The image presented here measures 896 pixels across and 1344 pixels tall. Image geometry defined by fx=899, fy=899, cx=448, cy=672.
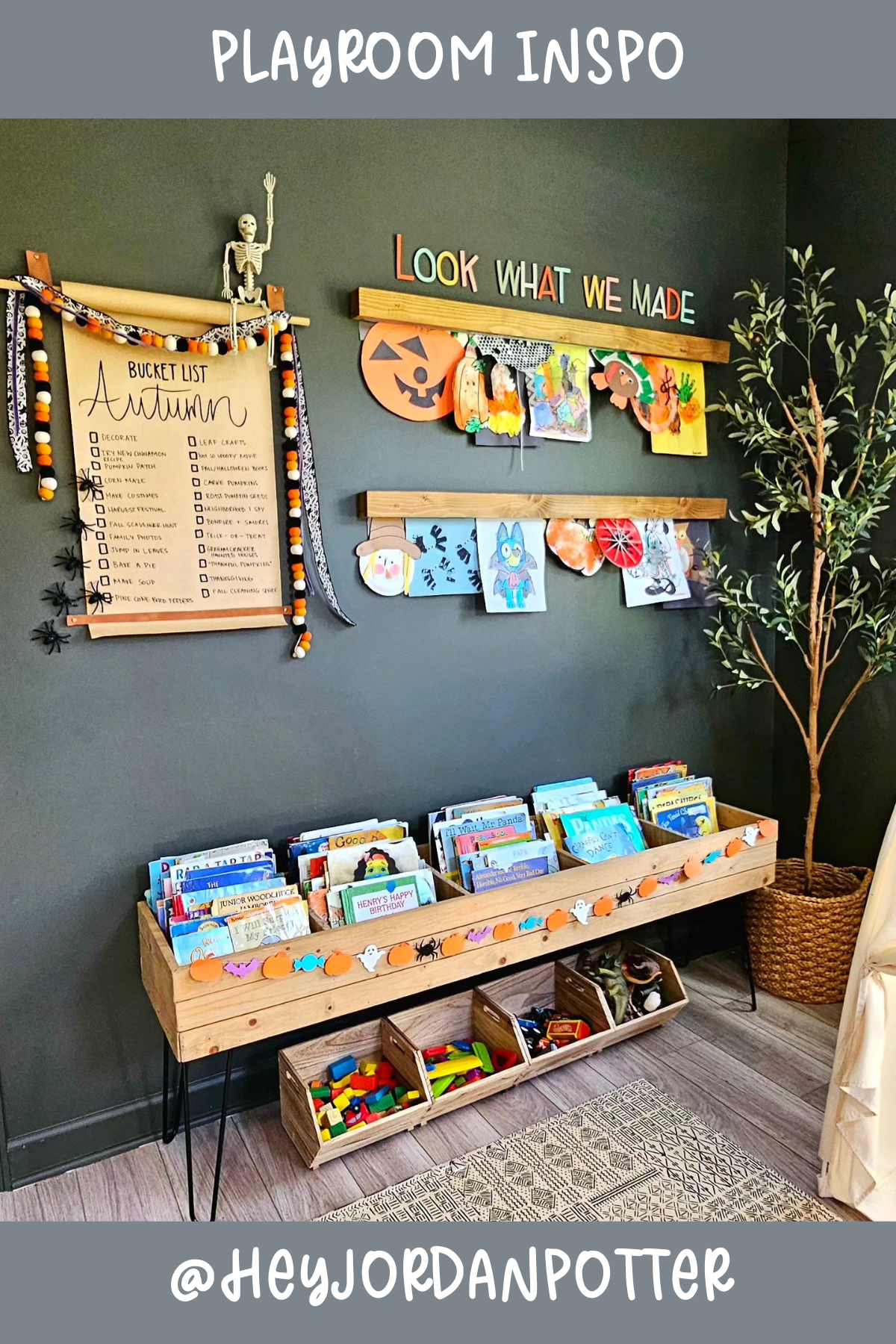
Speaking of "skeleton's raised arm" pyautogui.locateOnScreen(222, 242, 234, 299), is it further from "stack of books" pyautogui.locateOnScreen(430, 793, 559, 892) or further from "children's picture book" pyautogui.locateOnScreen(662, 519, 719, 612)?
"children's picture book" pyautogui.locateOnScreen(662, 519, 719, 612)

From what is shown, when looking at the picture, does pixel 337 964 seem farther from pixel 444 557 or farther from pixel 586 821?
pixel 444 557

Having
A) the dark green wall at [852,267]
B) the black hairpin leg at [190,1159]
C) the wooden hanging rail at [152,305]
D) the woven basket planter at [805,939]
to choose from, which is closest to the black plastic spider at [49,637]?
the wooden hanging rail at [152,305]

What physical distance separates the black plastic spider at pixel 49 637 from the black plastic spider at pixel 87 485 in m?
0.27

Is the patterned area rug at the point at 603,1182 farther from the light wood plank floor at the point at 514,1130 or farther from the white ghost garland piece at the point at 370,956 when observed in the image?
the white ghost garland piece at the point at 370,956

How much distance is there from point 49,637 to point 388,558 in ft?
2.53

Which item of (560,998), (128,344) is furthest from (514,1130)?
(128,344)

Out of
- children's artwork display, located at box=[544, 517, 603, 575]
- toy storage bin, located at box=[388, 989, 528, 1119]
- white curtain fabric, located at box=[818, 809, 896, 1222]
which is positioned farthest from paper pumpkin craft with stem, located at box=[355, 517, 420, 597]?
white curtain fabric, located at box=[818, 809, 896, 1222]

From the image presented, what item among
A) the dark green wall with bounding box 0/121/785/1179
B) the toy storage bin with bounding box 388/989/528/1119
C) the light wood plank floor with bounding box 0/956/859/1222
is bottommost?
the light wood plank floor with bounding box 0/956/859/1222

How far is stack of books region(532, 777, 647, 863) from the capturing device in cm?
225

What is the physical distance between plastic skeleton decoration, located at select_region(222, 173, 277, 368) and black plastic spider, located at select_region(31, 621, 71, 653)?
0.69 m

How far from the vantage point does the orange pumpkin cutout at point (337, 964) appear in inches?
69.9

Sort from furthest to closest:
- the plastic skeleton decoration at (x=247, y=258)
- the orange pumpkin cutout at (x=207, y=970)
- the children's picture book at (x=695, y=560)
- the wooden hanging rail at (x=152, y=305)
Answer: the children's picture book at (x=695, y=560) < the plastic skeleton decoration at (x=247, y=258) < the wooden hanging rail at (x=152, y=305) < the orange pumpkin cutout at (x=207, y=970)

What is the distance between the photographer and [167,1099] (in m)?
2.03

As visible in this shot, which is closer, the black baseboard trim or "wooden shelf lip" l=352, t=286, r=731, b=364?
the black baseboard trim
